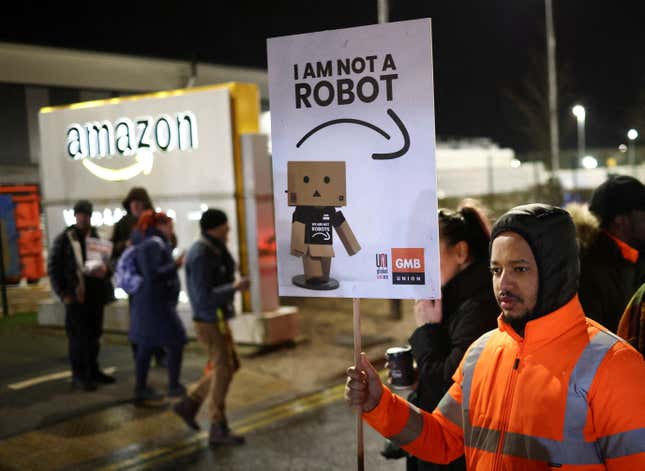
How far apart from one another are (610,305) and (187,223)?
767 centimetres

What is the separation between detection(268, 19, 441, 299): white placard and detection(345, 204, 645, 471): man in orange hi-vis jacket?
0.40 meters

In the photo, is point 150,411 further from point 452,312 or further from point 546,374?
point 546,374

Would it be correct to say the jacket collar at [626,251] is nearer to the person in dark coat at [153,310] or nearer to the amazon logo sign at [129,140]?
the person in dark coat at [153,310]

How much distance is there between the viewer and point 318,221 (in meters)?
2.78

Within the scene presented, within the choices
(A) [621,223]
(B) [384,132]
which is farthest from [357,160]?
(A) [621,223]

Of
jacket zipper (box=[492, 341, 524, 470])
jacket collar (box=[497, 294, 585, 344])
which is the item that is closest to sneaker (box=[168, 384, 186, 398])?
jacket zipper (box=[492, 341, 524, 470])

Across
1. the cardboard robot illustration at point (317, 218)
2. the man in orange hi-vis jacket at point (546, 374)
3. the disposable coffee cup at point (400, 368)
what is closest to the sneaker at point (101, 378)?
the disposable coffee cup at point (400, 368)

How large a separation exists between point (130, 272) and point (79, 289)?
0.84 m

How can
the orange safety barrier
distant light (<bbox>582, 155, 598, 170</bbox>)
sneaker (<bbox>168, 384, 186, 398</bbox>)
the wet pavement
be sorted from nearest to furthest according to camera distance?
the wet pavement → sneaker (<bbox>168, 384, 186, 398</bbox>) → the orange safety barrier → distant light (<bbox>582, 155, 598, 170</bbox>)

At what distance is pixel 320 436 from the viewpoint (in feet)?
21.0

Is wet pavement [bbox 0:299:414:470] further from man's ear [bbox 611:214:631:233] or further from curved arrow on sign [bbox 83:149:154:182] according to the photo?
man's ear [bbox 611:214:631:233]

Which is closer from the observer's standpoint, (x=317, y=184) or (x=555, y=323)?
(x=555, y=323)

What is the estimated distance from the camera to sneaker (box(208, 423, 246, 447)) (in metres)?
6.20

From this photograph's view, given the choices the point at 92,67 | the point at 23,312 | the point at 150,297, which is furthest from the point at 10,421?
the point at 92,67
